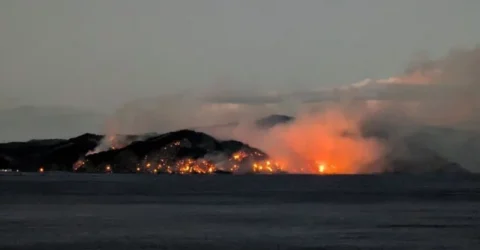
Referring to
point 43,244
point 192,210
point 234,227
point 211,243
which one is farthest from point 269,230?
point 192,210

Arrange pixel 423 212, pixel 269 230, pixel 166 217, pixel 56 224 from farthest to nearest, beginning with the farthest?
pixel 423 212 → pixel 166 217 → pixel 56 224 → pixel 269 230

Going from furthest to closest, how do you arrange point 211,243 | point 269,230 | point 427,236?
point 269,230
point 427,236
point 211,243

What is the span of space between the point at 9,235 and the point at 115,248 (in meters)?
16.9

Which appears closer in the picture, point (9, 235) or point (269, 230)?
point (9, 235)

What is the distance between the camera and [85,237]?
85.6m

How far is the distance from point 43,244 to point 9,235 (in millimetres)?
9260

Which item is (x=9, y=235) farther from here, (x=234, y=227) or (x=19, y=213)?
(x=19, y=213)

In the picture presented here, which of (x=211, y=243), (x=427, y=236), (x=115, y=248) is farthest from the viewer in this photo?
(x=427, y=236)

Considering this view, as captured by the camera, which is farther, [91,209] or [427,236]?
[91,209]

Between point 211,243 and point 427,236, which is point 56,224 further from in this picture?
point 427,236

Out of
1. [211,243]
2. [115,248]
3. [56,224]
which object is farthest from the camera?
[56,224]

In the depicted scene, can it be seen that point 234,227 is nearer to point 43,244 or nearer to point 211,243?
point 211,243

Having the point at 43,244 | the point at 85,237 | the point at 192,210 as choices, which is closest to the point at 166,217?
the point at 192,210

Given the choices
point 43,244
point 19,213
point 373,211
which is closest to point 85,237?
point 43,244
